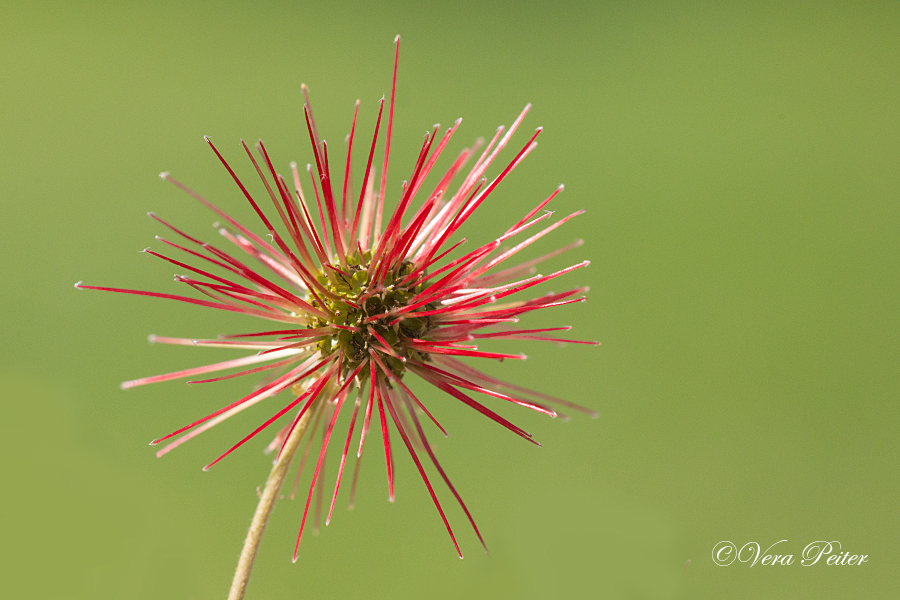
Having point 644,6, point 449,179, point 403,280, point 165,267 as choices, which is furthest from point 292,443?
point 644,6

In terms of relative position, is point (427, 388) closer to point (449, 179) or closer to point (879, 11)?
point (449, 179)

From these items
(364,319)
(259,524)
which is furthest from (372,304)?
(259,524)

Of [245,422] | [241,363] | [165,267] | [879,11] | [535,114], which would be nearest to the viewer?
[241,363]

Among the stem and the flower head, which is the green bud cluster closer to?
the flower head

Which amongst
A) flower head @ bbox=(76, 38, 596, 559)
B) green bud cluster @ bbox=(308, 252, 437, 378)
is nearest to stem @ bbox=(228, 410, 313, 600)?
flower head @ bbox=(76, 38, 596, 559)

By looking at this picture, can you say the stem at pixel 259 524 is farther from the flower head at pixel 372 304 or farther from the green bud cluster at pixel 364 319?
the green bud cluster at pixel 364 319

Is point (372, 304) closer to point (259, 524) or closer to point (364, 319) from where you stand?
point (364, 319)

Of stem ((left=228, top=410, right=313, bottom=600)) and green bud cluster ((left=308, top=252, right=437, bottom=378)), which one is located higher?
green bud cluster ((left=308, top=252, right=437, bottom=378))

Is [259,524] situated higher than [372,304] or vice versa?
[372,304]

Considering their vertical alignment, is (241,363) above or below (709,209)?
above
